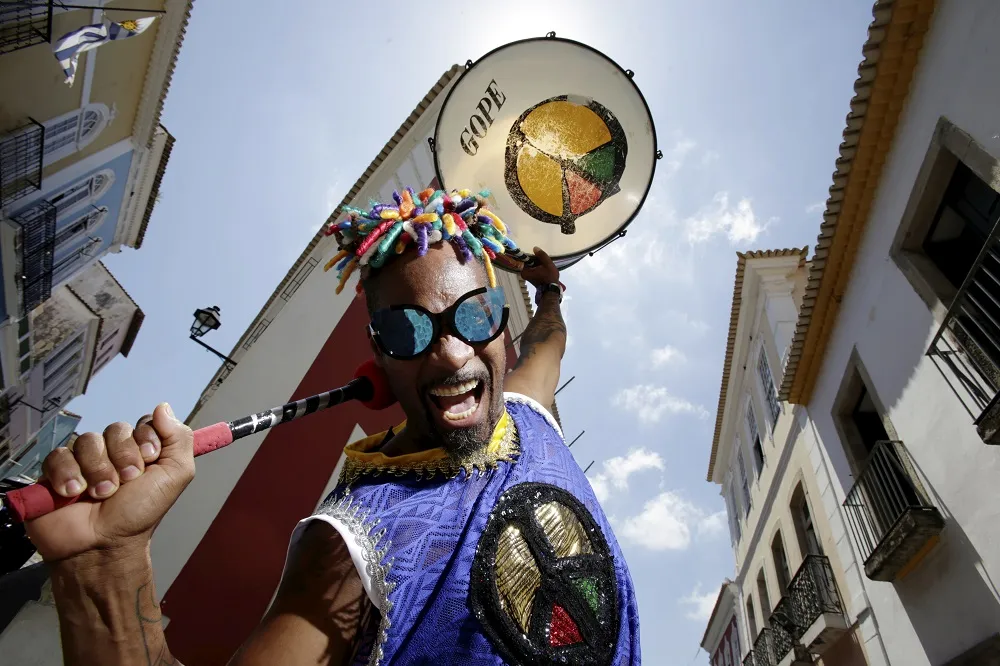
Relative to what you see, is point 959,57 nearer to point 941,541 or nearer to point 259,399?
point 941,541

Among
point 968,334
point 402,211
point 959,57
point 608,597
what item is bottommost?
point 608,597

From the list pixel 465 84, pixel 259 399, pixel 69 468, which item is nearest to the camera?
pixel 69 468

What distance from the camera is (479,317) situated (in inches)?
72.5

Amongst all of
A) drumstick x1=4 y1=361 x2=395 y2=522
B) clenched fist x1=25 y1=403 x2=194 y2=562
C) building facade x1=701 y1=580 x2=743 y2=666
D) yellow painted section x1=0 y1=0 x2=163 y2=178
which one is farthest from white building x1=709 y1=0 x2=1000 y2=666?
yellow painted section x1=0 y1=0 x2=163 y2=178

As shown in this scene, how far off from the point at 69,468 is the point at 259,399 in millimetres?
5007

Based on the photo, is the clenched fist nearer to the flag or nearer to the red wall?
the red wall

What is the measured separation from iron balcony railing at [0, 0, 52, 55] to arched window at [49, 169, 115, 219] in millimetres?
3725

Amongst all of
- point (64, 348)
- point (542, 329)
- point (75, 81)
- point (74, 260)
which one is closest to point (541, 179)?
point (542, 329)

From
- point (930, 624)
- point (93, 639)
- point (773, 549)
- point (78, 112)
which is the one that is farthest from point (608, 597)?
point (78, 112)

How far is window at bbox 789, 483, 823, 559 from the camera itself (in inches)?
388

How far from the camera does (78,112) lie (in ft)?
35.4

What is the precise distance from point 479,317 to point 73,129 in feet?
43.8

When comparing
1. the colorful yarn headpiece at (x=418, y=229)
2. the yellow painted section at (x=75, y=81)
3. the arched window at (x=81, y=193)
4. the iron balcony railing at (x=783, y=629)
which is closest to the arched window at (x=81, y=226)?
the arched window at (x=81, y=193)

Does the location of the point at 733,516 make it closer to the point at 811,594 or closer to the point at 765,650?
the point at 765,650
